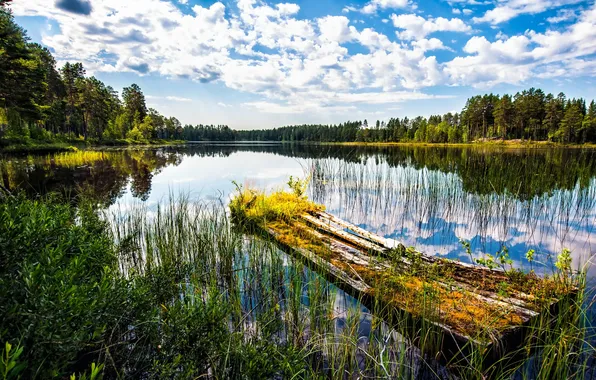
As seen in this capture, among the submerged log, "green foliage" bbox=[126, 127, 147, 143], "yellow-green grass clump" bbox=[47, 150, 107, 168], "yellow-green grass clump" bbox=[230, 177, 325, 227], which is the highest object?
"green foliage" bbox=[126, 127, 147, 143]

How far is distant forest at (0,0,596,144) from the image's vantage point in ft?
66.2

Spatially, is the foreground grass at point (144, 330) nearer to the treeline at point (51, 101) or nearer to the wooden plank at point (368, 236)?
the wooden plank at point (368, 236)

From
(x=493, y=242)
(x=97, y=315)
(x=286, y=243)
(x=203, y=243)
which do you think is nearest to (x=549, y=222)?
(x=493, y=242)

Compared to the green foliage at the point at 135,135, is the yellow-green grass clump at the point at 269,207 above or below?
below

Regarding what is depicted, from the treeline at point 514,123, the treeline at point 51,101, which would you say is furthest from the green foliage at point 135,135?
the treeline at point 514,123

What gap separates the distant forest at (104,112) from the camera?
20172mm

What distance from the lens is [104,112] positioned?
158ft

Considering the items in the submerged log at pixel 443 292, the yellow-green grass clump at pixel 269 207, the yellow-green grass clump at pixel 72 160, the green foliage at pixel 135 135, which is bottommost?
the submerged log at pixel 443 292

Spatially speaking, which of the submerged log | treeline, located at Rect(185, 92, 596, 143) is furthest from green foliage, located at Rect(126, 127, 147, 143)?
the submerged log

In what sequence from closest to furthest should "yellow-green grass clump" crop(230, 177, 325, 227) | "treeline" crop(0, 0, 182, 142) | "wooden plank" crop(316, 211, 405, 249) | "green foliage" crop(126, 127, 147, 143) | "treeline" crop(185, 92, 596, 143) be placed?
"wooden plank" crop(316, 211, 405, 249) → "yellow-green grass clump" crop(230, 177, 325, 227) → "treeline" crop(0, 0, 182, 142) → "treeline" crop(185, 92, 596, 143) → "green foliage" crop(126, 127, 147, 143)

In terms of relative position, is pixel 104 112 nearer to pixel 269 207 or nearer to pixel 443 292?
pixel 269 207

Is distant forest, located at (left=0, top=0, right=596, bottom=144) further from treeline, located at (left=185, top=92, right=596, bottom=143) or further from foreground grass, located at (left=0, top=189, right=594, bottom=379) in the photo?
foreground grass, located at (left=0, top=189, right=594, bottom=379)

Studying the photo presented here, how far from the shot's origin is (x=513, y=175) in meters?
11.0

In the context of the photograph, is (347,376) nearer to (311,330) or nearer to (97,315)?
(311,330)
